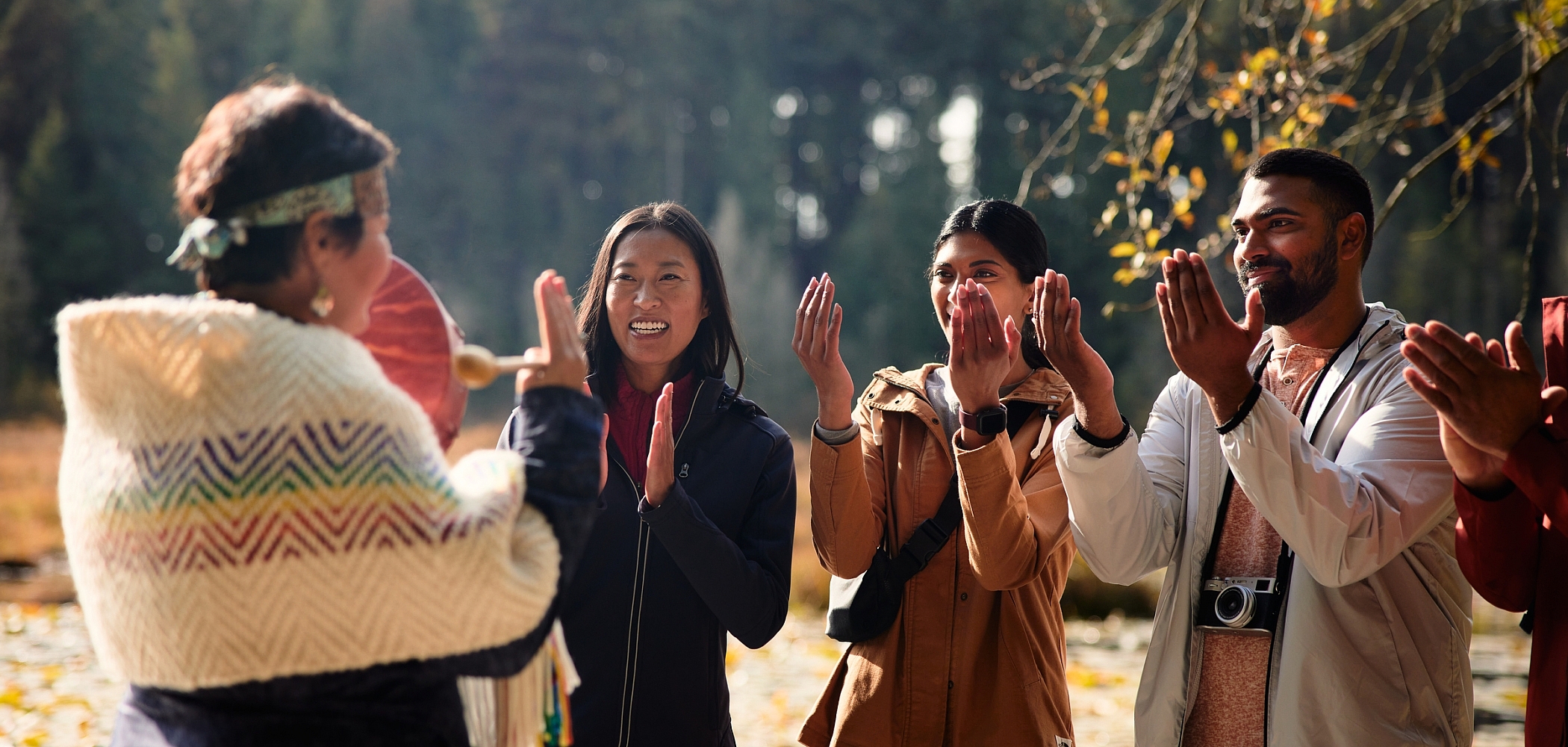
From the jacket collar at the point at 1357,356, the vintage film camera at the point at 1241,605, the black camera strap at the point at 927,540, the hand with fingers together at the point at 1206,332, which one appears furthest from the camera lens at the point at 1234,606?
the black camera strap at the point at 927,540

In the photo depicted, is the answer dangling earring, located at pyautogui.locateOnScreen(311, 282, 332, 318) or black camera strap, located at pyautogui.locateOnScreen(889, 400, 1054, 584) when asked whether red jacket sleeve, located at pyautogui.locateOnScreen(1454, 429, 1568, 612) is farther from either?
dangling earring, located at pyautogui.locateOnScreen(311, 282, 332, 318)

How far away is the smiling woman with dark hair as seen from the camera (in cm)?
270

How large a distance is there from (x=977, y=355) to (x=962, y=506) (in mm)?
368

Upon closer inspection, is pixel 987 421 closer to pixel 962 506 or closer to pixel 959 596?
pixel 962 506

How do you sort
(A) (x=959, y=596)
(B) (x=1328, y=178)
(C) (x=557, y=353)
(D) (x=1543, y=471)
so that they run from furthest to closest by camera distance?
(A) (x=959, y=596)
(B) (x=1328, y=178)
(D) (x=1543, y=471)
(C) (x=557, y=353)

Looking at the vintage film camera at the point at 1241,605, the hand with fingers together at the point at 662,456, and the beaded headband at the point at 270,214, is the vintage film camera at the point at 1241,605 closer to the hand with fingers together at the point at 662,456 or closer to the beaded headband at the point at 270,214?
the hand with fingers together at the point at 662,456

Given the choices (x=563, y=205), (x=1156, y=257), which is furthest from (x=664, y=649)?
(x=563, y=205)

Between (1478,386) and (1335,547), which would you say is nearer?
(1478,386)

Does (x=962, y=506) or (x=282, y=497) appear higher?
(x=282, y=497)

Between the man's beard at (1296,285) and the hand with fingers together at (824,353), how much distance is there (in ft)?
3.09

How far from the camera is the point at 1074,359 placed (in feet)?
8.77

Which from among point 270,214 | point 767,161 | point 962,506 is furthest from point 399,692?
point 767,161

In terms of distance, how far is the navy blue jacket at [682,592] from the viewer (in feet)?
8.85

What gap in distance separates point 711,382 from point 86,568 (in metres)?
1.52
